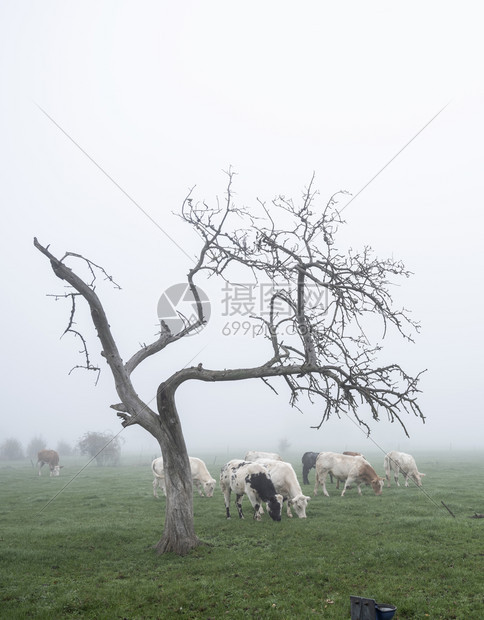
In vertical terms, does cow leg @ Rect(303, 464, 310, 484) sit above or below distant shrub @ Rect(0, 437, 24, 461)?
below

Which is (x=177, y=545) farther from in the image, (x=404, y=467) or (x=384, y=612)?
(x=404, y=467)

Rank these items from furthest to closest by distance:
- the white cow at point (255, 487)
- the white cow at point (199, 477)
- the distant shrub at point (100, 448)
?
the distant shrub at point (100, 448) → the white cow at point (199, 477) → the white cow at point (255, 487)

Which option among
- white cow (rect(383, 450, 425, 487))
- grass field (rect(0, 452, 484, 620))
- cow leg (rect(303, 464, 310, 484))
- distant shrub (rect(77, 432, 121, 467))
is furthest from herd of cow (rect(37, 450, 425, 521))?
distant shrub (rect(77, 432, 121, 467))

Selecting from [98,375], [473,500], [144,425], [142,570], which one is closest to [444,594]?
[142,570]

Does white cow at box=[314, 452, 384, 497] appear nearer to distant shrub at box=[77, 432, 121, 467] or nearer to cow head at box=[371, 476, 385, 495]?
cow head at box=[371, 476, 385, 495]

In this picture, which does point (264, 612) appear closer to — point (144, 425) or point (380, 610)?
point (380, 610)

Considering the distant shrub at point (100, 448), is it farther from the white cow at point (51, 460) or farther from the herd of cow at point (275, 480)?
the herd of cow at point (275, 480)

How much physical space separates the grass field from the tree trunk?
42 centimetres

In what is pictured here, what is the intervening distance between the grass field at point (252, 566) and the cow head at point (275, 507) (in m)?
0.36

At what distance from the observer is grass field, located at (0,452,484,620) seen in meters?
7.61

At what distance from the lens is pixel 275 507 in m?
14.7

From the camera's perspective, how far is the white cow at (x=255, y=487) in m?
14.8

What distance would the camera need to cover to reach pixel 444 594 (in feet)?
25.5

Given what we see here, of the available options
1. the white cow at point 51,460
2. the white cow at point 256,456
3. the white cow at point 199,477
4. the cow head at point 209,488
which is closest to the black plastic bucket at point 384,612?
the white cow at point 199,477
